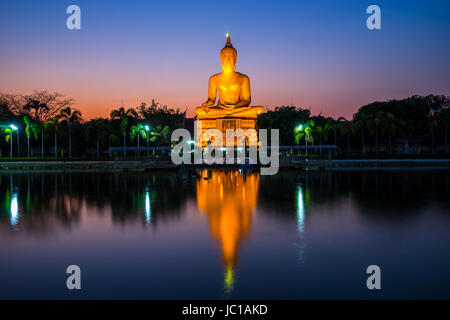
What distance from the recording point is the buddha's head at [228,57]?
31.5 meters

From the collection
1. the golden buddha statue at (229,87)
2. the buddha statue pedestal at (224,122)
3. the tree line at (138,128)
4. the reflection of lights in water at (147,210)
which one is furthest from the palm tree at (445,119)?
the reflection of lights in water at (147,210)

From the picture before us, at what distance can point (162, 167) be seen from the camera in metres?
26.9

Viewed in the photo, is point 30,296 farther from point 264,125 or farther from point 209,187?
point 264,125

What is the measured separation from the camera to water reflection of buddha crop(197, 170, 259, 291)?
6057mm

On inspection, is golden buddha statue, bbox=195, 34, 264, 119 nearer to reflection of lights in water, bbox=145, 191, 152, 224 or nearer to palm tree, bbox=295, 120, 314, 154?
palm tree, bbox=295, 120, 314, 154

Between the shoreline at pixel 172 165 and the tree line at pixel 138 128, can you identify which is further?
the tree line at pixel 138 128

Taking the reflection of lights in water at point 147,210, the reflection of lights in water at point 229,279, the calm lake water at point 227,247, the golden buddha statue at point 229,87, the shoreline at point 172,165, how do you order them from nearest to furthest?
the reflection of lights in water at point 229,279, the calm lake water at point 227,247, the reflection of lights in water at point 147,210, the shoreline at point 172,165, the golden buddha statue at point 229,87

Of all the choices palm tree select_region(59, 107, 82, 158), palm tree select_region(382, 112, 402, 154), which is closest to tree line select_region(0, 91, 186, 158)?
palm tree select_region(59, 107, 82, 158)

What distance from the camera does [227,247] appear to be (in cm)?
640

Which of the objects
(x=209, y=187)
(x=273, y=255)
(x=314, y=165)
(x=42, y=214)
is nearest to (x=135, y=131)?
(x=314, y=165)

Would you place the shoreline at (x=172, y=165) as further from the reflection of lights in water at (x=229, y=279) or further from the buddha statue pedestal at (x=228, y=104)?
the reflection of lights in water at (x=229, y=279)

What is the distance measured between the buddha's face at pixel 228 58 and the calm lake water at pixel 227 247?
21.7 meters

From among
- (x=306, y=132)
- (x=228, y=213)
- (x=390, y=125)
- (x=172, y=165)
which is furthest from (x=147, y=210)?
(x=390, y=125)

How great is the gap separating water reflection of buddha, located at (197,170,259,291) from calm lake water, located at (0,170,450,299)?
0.10ft
